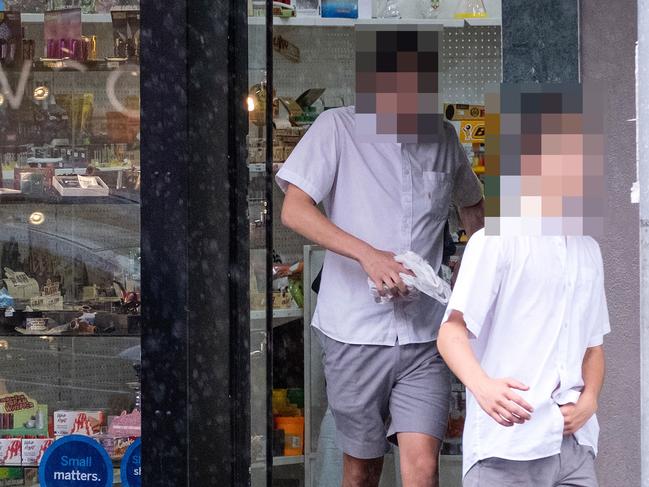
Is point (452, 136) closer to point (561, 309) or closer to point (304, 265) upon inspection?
point (561, 309)

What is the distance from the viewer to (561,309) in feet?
8.61

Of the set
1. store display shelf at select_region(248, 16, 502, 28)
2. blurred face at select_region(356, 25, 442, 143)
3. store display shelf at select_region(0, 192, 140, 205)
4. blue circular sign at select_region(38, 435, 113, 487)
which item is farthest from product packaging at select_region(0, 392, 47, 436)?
store display shelf at select_region(248, 16, 502, 28)

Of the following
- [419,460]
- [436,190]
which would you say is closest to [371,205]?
[436,190]

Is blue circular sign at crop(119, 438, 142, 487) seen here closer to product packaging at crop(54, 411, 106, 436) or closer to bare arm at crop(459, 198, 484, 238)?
product packaging at crop(54, 411, 106, 436)

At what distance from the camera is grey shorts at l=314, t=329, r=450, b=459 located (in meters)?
3.37

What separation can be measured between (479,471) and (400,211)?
993 millimetres

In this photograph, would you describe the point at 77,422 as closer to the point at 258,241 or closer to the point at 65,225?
the point at 65,225

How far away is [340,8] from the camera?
189 inches

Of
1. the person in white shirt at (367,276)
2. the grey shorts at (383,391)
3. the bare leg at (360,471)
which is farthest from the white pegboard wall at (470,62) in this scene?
the bare leg at (360,471)

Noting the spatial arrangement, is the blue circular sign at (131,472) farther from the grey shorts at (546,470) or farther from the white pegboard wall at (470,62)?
the white pegboard wall at (470,62)

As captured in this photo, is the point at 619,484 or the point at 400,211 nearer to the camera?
the point at 400,211


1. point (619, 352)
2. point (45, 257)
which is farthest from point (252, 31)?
Answer: point (619, 352)

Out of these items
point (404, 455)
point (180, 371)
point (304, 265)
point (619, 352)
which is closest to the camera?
point (180, 371)

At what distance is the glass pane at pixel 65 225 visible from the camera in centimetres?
401
